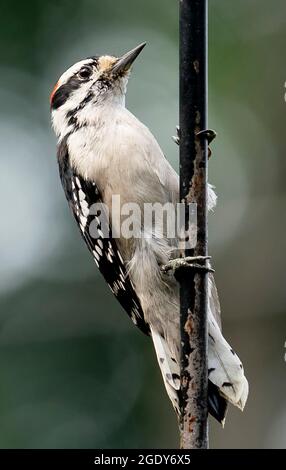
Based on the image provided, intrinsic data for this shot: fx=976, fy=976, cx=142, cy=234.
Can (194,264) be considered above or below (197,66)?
below

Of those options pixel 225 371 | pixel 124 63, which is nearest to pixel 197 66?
pixel 225 371

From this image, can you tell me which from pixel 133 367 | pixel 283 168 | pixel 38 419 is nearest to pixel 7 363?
pixel 38 419

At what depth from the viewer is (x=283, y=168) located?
10.8m

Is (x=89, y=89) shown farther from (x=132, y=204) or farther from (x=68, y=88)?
(x=132, y=204)

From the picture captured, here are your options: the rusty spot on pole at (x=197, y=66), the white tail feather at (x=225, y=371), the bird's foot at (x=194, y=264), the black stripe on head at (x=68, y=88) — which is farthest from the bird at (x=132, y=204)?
the rusty spot on pole at (x=197, y=66)

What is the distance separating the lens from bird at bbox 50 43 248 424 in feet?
17.4

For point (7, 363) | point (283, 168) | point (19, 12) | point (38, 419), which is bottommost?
point (38, 419)

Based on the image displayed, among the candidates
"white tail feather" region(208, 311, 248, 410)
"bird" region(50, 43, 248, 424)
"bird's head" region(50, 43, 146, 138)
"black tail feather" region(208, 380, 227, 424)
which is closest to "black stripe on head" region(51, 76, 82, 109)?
"bird's head" region(50, 43, 146, 138)

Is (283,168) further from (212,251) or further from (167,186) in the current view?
(167,186)

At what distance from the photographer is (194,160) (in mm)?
4102

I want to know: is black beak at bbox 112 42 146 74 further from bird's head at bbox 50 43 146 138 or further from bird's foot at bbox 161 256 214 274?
bird's foot at bbox 161 256 214 274

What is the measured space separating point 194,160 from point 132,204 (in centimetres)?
136

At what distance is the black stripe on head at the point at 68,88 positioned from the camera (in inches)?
240

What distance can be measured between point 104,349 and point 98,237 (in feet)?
16.7
